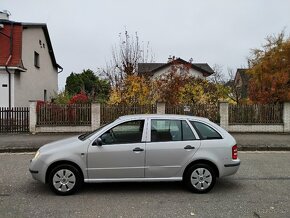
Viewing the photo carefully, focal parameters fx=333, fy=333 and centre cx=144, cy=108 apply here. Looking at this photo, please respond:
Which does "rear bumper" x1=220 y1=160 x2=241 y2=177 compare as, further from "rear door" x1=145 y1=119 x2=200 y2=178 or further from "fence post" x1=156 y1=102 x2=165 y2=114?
"fence post" x1=156 y1=102 x2=165 y2=114

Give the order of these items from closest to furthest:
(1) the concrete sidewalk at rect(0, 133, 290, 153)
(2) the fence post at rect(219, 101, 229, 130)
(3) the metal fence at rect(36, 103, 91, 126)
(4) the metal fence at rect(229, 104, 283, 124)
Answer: (1) the concrete sidewalk at rect(0, 133, 290, 153), (3) the metal fence at rect(36, 103, 91, 126), (2) the fence post at rect(219, 101, 229, 130), (4) the metal fence at rect(229, 104, 283, 124)

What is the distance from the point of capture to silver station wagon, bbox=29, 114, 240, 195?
6258mm

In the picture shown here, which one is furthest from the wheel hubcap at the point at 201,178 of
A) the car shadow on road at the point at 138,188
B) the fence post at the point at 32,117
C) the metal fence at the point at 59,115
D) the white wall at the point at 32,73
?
the white wall at the point at 32,73

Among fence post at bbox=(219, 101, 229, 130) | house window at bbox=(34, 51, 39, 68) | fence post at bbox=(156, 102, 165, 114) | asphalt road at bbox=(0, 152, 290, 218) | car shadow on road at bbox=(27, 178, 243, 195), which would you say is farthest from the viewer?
house window at bbox=(34, 51, 39, 68)

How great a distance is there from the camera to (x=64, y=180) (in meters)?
6.25

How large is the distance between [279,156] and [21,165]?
800 centimetres

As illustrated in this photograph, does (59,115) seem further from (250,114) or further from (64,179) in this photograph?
(64,179)

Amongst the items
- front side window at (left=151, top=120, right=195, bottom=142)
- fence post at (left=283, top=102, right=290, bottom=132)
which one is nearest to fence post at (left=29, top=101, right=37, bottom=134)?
front side window at (left=151, top=120, right=195, bottom=142)

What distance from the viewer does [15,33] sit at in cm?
1997

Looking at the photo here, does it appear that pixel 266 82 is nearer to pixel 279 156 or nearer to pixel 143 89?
pixel 143 89

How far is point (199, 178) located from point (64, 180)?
8.46ft

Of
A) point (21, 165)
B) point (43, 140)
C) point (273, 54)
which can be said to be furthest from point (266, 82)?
point (21, 165)

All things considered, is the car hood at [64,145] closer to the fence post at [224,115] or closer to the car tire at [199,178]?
the car tire at [199,178]

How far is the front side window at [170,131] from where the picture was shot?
652 centimetres
